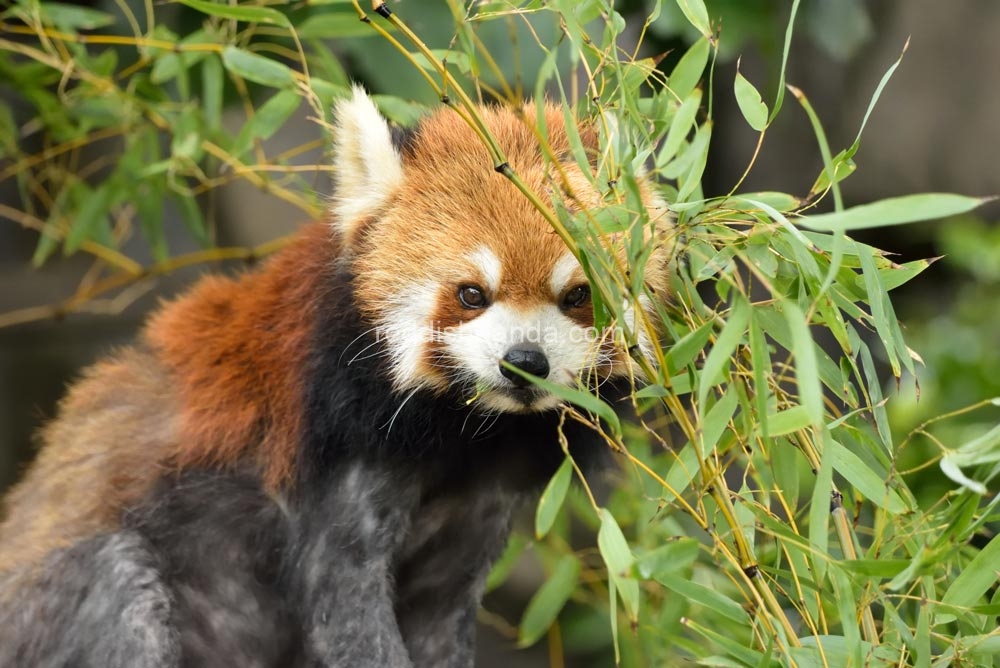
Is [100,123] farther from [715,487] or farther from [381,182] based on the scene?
[715,487]

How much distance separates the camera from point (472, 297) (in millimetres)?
2438

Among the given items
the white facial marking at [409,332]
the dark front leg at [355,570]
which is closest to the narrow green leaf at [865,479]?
the white facial marking at [409,332]

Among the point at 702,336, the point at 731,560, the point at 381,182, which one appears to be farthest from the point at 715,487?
the point at 381,182

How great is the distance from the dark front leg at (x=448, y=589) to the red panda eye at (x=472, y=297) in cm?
79

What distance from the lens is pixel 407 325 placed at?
253 cm

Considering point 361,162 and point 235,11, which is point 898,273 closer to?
point 361,162

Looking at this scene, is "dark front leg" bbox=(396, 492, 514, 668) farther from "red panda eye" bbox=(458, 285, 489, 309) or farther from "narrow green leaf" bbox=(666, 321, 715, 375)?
"narrow green leaf" bbox=(666, 321, 715, 375)

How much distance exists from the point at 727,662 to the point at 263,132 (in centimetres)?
192

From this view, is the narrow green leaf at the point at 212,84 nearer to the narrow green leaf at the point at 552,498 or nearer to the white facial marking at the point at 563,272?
the white facial marking at the point at 563,272

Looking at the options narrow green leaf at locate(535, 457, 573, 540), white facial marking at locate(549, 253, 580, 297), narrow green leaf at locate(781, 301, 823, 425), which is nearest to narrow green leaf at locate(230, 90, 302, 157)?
white facial marking at locate(549, 253, 580, 297)

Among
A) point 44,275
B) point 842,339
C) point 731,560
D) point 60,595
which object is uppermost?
point 842,339

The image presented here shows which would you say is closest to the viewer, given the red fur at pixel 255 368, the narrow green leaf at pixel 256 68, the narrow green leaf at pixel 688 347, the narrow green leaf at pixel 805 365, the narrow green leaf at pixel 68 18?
the narrow green leaf at pixel 805 365

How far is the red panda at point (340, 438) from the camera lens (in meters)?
2.45

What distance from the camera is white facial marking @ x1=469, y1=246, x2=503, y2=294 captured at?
240cm
